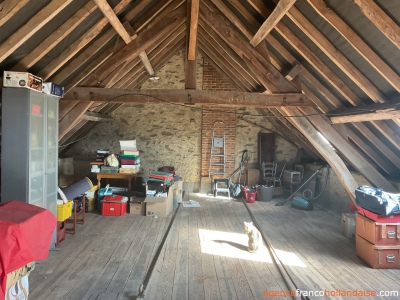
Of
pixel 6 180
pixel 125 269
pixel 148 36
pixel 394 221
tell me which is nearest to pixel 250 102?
pixel 148 36

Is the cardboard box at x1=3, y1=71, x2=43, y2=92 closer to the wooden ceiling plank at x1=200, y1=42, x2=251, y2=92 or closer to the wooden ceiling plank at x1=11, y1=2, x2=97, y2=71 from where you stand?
Result: the wooden ceiling plank at x1=11, y1=2, x2=97, y2=71

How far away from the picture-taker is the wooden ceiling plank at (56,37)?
3219mm

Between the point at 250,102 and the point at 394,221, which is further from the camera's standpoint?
the point at 250,102

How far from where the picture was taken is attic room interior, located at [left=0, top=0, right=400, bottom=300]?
117 inches

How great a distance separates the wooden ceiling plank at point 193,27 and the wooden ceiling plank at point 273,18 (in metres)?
0.87

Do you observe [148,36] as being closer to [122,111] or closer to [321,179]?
[122,111]

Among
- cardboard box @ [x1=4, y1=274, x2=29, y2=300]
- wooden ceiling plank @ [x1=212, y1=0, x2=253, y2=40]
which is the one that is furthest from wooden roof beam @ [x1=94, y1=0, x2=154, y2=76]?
cardboard box @ [x1=4, y1=274, x2=29, y2=300]

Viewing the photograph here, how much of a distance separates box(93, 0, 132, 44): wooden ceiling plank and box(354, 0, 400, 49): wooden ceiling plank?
8.37 ft

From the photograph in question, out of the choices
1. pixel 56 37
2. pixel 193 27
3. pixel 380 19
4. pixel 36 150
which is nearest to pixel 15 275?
pixel 36 150

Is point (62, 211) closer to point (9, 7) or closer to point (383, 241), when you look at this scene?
point (9, 7)

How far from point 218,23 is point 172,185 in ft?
12.5

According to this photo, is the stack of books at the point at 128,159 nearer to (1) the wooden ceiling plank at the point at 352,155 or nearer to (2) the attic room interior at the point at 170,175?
(2) the attic room interior at the point at 170,175

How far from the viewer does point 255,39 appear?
13.5 feet

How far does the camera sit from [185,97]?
464cm
